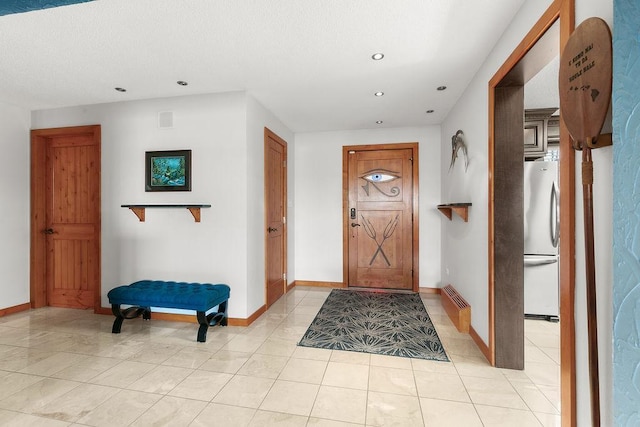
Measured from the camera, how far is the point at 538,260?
328 cm

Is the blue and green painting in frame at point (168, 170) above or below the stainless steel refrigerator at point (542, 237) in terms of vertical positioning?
above

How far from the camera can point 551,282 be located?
3268 millimetres

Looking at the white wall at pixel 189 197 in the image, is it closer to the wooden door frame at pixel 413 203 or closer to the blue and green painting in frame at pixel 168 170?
the blue and green painting in frame at pixel 168 170

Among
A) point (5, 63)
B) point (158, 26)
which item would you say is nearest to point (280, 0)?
point (158, 26)

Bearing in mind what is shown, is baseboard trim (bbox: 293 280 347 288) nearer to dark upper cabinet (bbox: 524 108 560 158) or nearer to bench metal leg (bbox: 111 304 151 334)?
bench metal leg (bbox: 111 304 151 334)

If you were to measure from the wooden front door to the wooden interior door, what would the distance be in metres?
1.07

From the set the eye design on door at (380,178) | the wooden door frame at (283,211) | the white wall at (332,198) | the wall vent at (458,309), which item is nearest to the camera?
the wall vent at (458,309)

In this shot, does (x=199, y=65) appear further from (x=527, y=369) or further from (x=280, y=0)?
(x=527, y=369)

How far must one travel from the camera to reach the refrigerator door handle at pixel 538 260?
10.7ft

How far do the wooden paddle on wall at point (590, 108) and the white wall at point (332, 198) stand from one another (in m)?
3.34

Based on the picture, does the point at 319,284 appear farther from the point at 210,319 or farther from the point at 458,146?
the point at 458,146

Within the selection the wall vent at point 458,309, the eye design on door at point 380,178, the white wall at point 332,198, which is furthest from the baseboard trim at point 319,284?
the wall vent at point 458,309

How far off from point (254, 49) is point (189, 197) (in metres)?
1.75

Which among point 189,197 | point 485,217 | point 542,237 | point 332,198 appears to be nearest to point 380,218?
point 332,198
